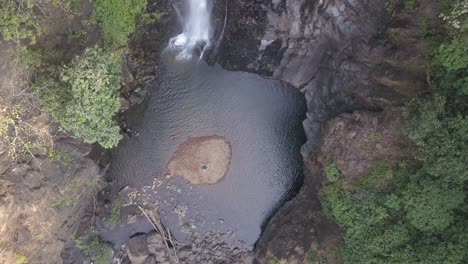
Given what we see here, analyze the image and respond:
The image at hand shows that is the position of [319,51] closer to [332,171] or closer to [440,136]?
[332,171]

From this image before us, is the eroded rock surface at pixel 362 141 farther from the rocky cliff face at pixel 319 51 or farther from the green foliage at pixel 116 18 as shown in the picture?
the green foliage at pixel 116 18

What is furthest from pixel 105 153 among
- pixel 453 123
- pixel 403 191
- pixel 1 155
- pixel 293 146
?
pixel 453 123

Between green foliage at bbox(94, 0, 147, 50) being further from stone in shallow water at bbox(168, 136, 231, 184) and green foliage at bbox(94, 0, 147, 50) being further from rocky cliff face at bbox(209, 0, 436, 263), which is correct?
stone in shallow water at bbox(168, 136, 231, 184)

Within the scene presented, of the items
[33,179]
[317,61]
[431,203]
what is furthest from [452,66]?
[33,179]

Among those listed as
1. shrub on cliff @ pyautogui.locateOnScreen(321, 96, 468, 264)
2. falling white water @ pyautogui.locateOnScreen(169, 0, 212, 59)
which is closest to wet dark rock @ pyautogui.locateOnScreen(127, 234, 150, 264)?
shrub on cliff @ pyautogui.locateOnScreen(321, 96, 468, 264)

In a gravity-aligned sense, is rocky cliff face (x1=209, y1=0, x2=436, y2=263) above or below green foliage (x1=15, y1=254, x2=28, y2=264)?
above

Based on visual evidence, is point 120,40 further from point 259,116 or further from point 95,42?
point 259,116
